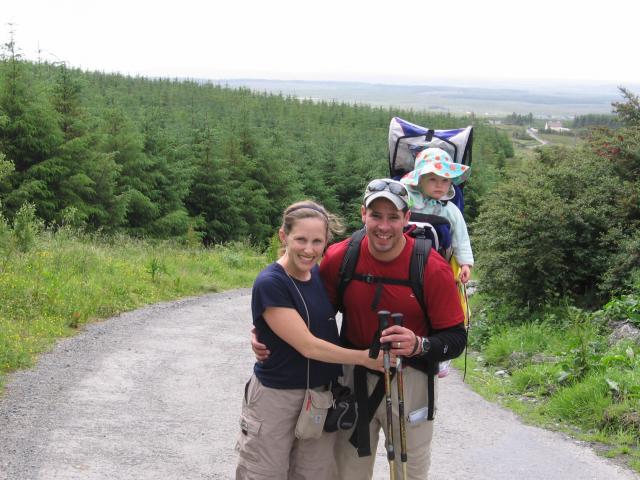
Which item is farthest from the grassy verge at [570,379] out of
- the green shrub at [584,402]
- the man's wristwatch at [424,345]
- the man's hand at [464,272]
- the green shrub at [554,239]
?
the man's wristwatch at [424,345]

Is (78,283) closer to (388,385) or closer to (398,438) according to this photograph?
(398,438)

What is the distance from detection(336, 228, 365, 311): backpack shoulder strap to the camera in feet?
11.1

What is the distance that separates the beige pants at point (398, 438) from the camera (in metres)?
3.46

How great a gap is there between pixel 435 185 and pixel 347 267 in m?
1.18

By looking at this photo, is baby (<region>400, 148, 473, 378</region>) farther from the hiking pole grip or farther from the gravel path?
the gravel path

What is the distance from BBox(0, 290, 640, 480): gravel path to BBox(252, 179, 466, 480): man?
2114mm

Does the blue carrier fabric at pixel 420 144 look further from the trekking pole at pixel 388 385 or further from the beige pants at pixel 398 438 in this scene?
the trekking pole at pixel 388 385

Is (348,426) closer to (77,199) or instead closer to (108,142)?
(77,199)

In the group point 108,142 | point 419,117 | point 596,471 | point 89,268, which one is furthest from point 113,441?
point 419,117

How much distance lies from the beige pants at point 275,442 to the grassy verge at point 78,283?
476 cm

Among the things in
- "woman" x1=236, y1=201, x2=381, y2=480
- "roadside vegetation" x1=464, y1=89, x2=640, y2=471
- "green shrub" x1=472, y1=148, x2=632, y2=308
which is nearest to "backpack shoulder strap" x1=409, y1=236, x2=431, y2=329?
Answer: "woman" x1=236, y1=201, x2=381, y2=480

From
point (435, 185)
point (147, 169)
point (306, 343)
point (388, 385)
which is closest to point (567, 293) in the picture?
point (435, 185)

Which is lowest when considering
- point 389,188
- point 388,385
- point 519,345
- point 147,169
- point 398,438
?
point 519,345

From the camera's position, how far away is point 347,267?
11.1 ft
